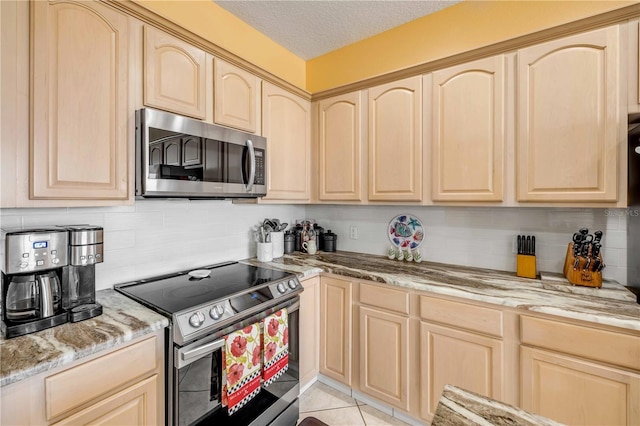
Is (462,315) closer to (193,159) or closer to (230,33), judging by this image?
(193,159)

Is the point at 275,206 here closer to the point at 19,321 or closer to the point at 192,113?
the point at 192,113

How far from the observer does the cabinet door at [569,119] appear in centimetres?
144

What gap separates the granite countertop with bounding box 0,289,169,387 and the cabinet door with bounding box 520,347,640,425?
175cm

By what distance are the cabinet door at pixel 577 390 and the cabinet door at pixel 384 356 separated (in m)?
0.62

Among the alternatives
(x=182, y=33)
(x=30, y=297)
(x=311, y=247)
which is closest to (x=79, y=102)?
(x=182, y=33)

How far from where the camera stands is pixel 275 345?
1656mm

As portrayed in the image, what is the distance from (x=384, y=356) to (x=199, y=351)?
1.19m

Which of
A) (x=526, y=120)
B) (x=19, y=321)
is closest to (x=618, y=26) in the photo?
(x=526, y=120)

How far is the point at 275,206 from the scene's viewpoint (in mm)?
2652

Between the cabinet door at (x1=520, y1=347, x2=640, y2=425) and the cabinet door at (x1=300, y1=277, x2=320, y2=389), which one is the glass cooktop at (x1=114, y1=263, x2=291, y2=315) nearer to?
the cabinet door at (x1=300, y1=277, x2=320, y2=389)

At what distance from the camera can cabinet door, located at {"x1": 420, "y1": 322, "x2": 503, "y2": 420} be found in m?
1.52

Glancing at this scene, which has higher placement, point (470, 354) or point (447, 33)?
point (447, 33)

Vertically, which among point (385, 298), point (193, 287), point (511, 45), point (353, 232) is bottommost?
point (385, 298)

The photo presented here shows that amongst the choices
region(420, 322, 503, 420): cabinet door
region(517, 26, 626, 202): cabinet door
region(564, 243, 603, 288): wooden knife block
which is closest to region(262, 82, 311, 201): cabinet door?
region(420, 322, 503, 420): cabinet door
